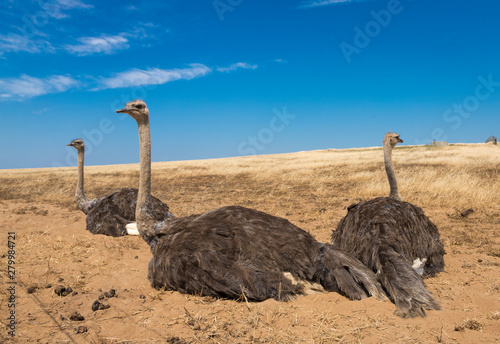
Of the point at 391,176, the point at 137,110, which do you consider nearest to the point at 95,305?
the point at 137,110

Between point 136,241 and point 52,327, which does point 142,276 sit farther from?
point 136,241

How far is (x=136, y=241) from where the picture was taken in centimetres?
673

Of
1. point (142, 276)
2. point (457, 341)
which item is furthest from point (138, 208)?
point (457, 341)

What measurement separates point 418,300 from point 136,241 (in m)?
5.04

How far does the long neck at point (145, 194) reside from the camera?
16.9 feet

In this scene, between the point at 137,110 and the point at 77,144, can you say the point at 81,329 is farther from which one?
the point at 77,144

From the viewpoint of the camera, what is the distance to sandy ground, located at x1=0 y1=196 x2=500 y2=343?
2990mm

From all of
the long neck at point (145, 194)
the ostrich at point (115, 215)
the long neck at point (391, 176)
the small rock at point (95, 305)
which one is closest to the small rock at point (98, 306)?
the small rock at point (95, 305)

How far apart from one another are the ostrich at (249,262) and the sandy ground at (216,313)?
12cm

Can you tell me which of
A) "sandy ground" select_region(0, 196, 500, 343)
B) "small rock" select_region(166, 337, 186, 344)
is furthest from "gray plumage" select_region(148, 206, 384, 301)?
"small rock" select_region(166, 337, 186, 344)

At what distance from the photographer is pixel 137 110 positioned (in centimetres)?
510

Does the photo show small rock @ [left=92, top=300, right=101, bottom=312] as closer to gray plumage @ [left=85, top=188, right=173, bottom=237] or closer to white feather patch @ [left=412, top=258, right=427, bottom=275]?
gray plumage @ [left=85, top=188, right=173, bottom=237]

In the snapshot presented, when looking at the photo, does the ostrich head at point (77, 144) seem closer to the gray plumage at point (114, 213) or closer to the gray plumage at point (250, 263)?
the gray plumage at point (114, 213)

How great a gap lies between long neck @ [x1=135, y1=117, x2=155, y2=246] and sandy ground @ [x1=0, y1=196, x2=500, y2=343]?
56 centimetres
